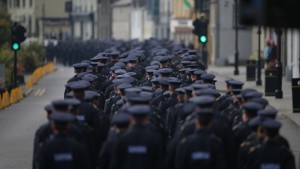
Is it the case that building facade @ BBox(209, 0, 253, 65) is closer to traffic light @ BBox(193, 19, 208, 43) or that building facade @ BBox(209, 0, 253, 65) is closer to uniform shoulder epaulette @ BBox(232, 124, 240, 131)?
traffic light @ BBox(193, 19, 208, 43)

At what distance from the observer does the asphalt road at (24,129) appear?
28.1m

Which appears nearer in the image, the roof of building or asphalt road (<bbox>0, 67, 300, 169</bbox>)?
asphalt road (<bbox>0, 67, 300, 169</bbox>)

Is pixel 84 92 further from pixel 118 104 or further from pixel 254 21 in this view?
pixel 254 21

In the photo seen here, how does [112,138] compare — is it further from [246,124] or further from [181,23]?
[181,23]

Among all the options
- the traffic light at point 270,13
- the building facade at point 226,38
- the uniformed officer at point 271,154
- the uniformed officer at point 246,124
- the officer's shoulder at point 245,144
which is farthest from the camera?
the building facade at point 226,38

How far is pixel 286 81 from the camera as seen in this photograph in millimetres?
60312

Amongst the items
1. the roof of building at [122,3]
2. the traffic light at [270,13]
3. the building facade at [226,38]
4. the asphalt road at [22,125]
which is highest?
the roof of building at [122,3]

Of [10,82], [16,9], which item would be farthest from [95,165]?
[16,9]

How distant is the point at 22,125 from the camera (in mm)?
38469

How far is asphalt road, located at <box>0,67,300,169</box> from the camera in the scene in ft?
92.2

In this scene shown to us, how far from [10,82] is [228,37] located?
3393 centimetres

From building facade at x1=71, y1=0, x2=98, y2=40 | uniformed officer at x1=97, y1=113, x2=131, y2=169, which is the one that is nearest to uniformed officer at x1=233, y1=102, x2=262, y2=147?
uniformed officer at x1=97, y1=113, x2=131, y2=169

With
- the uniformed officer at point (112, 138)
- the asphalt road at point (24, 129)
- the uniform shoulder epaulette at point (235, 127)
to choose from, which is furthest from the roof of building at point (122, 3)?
the uniformed officer at point (112, 138)

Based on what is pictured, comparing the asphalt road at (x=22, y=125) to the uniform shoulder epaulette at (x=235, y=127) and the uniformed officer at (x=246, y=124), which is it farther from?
the uniformed officer at (x=246, y=124)
